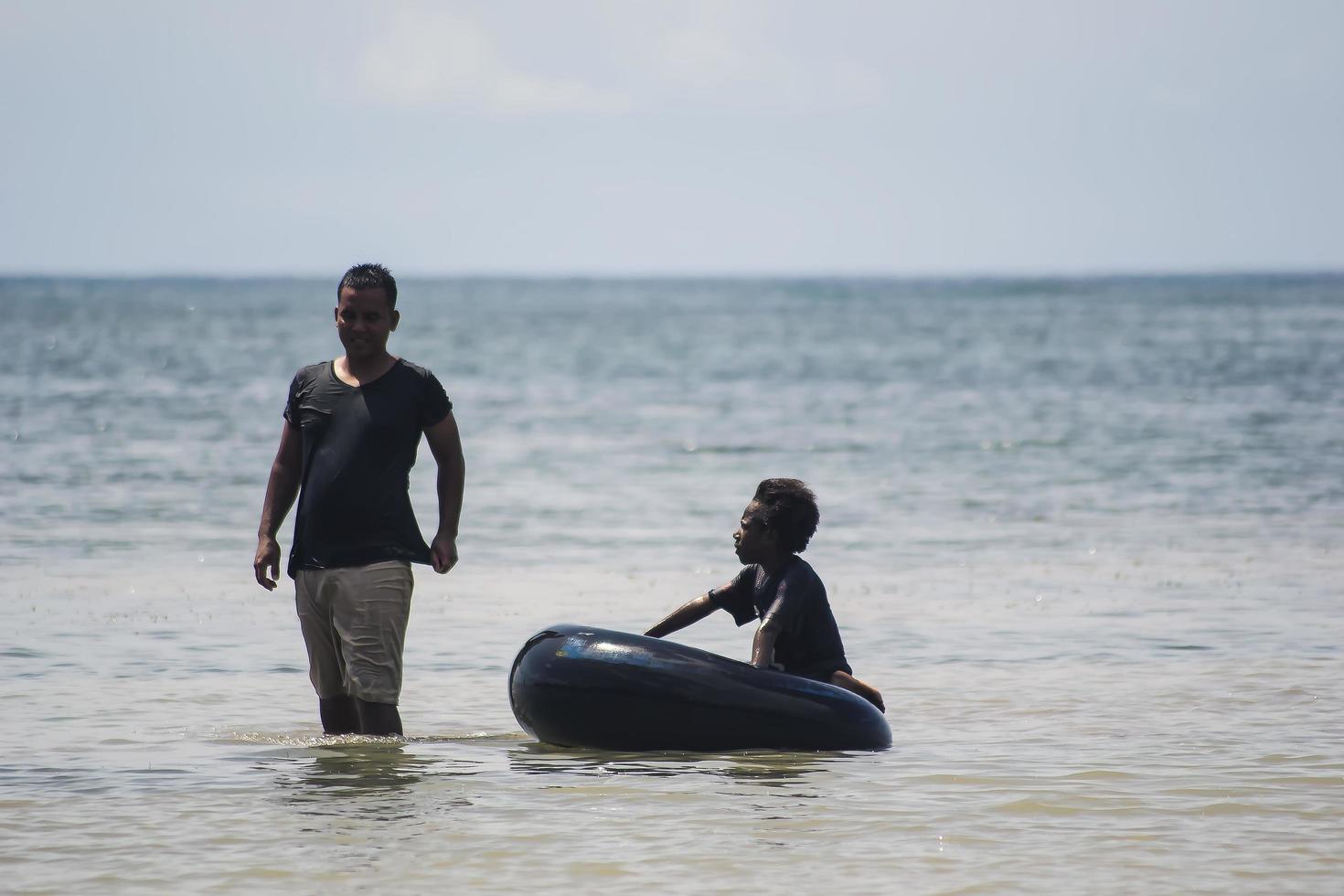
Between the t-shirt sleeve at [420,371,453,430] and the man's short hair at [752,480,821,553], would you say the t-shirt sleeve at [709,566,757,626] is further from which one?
the t-shirt sleeve at [420,371,453,430]

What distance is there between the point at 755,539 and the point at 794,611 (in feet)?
1.12

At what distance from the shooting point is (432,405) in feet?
22.4

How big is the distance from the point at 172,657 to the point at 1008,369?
40734 mm

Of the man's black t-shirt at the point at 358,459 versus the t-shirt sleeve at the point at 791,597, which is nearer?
the man's black t-shirt at the point at 358,459

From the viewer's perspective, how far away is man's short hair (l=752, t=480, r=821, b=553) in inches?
294

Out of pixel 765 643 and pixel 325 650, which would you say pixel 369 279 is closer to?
pixel 325 650

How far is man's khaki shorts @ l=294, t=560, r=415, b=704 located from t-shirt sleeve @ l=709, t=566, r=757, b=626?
142 centimetres

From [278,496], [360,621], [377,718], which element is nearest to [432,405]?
[278,496]

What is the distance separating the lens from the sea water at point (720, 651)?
610 centimetres

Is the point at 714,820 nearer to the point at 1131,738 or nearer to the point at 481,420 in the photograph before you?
the point at 1131,738

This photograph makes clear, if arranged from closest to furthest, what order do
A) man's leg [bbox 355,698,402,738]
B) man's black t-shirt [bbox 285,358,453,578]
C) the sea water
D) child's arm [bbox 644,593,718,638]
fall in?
1. the sea water
2. man's black t-shirt [bbox 285,358,453,578]
3. man's leg [bbox 355,698,402,738]
4. child's arm [bbox 644,593,718,638]

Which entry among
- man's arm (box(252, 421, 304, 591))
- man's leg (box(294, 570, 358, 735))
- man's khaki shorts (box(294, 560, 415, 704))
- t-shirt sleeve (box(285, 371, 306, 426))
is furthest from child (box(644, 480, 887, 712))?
t-shirt sleeve (box(285, 371, 306, 426))

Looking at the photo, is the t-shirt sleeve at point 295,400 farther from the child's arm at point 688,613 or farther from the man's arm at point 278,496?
the child's arm at point 688,613

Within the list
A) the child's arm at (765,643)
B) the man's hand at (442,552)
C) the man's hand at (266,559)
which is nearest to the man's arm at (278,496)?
the man's hand at (266,559)
